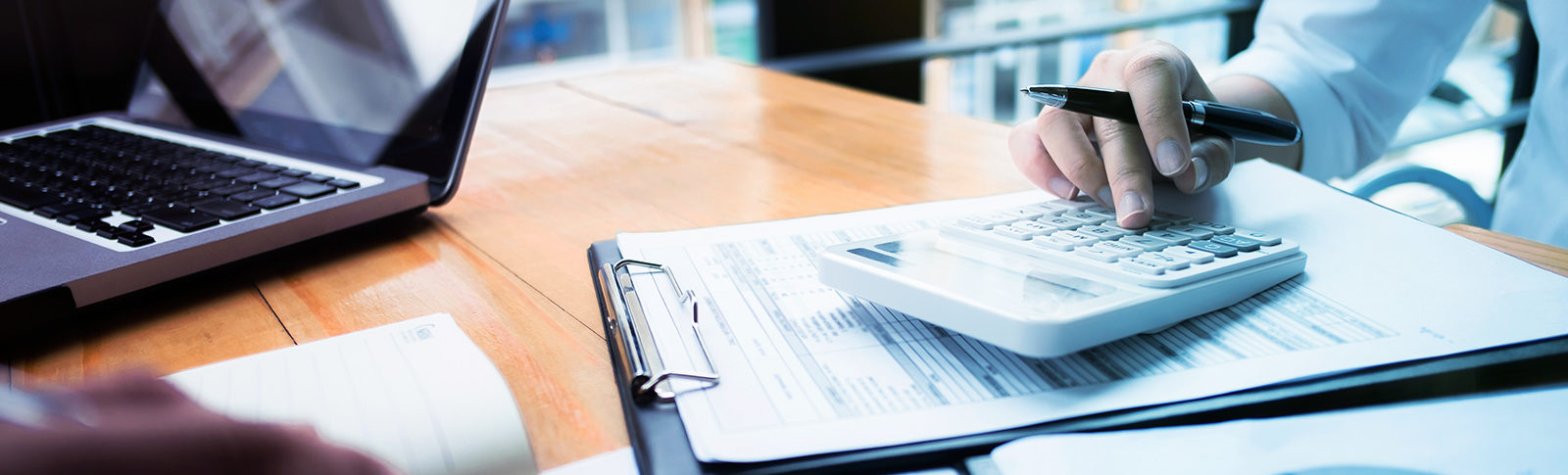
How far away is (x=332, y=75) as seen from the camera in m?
0.63

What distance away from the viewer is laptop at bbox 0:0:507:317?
0.42 meters

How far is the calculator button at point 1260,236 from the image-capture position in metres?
0.39

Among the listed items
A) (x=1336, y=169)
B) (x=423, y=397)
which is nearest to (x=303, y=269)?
(x=423, y=397)

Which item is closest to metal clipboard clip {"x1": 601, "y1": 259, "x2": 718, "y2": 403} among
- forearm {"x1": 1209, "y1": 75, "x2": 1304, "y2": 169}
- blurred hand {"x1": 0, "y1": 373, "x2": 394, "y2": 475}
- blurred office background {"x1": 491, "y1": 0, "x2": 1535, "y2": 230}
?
blurred hand {"x1": 0, "y1": 373, "x2": 394, "y2": 475}

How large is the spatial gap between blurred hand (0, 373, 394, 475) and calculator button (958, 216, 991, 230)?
0.27 meters

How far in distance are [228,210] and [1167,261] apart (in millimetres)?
437

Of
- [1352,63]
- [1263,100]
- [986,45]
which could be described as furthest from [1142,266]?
[986,45]

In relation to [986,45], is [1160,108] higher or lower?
higher

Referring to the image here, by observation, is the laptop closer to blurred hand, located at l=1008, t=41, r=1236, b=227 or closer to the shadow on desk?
the shadow on desk

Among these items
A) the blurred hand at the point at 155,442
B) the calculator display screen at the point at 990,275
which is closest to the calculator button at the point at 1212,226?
the calculator display screen at the point at 990,275

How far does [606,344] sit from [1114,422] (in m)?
0.20

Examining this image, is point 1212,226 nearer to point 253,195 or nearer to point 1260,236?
point 1260,236

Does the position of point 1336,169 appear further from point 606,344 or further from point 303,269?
point 303,269

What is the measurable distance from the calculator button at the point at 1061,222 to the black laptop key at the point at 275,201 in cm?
38
